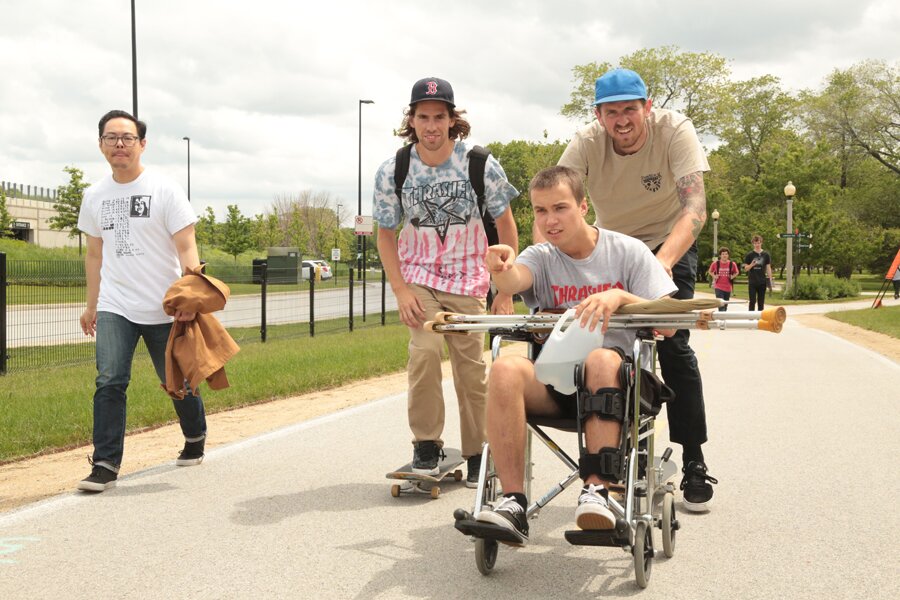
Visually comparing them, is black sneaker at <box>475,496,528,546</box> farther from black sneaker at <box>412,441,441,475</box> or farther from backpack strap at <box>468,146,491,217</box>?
backpack strap at <box>468,146,491,217</box>

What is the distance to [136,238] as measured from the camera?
5703mm

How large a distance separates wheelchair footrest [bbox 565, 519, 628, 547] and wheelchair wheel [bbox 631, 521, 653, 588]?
0.53 ft

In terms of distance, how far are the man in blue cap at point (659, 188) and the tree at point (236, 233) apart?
6706 centimetres

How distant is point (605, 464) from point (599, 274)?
1.00 m

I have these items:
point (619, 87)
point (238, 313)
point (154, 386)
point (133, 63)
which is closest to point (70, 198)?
point (133, 63)

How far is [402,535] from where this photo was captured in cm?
450

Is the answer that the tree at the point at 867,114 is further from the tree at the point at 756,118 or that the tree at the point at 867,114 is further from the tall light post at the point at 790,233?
the tall light post at the point at 790,233

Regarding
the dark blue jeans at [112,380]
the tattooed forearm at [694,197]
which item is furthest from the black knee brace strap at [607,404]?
the dark blue jeans at [112,380]

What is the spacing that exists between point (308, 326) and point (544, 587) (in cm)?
1650

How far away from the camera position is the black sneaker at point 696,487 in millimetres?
4996

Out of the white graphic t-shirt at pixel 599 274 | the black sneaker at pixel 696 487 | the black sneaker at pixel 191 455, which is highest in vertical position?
the white graphic t-shirt at pixel 599 274

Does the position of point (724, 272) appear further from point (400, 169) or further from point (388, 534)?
point (388, 534)

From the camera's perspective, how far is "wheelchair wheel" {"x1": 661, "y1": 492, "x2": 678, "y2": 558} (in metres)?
4.06

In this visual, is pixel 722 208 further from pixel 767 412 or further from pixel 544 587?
pixel 544 587
